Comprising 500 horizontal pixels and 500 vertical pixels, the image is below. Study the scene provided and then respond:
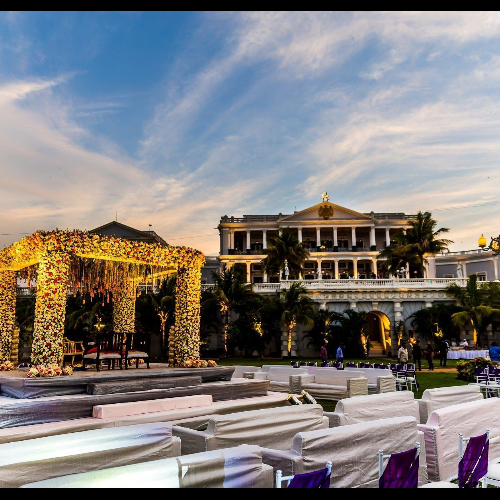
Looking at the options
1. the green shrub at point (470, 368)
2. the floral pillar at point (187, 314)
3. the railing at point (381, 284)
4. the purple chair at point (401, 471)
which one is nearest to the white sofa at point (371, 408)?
the purple chair at point (401, 471)

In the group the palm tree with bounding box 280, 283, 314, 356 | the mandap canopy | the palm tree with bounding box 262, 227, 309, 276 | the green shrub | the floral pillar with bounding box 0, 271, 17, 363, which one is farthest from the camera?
the palm tree with bounding box 262, 227, 309, 276

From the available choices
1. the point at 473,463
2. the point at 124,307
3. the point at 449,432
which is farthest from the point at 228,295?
the point at 473,463

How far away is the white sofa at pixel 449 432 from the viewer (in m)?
7.21

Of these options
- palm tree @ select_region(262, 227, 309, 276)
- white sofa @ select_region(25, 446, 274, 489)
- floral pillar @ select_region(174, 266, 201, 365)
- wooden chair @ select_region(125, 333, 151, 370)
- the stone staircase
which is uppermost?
palm tree @ select_region(262, 227, 309, 276)

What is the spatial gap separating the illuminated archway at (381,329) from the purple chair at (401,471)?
3574cm

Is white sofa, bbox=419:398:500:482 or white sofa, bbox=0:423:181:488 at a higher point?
white sofa, bbox=0:423:181:488

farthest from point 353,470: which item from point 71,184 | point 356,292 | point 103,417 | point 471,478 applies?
point 356,292

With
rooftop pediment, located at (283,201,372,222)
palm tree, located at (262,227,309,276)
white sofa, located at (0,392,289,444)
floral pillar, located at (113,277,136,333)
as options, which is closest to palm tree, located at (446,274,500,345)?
palm tree, located at (262,227,309,276)

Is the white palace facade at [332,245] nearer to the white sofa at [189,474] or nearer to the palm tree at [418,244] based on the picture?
the palm tree at [418,244]

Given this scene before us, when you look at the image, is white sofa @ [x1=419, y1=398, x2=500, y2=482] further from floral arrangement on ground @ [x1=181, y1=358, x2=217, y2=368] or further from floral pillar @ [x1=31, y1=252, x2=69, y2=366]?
floral pillar @ [x1=31, y1=252, x2=69, y2=366]

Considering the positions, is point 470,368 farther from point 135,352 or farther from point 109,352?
point 109,352

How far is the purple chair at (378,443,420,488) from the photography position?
4738mm

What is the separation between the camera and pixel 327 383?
16.5 m

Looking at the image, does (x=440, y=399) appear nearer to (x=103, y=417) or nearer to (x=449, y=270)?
(x=103, y=417)
